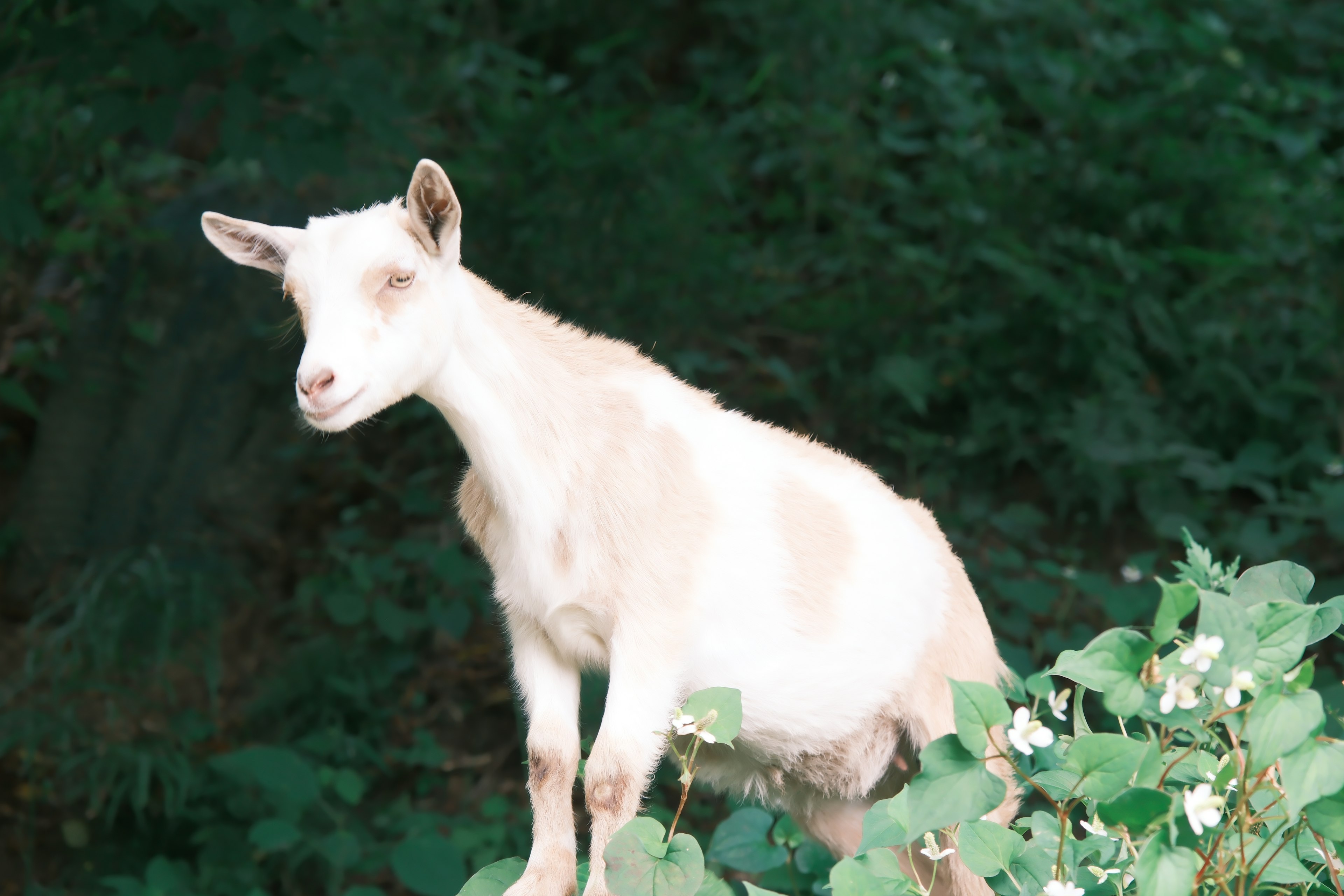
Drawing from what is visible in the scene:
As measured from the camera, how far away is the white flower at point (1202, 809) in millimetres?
1253

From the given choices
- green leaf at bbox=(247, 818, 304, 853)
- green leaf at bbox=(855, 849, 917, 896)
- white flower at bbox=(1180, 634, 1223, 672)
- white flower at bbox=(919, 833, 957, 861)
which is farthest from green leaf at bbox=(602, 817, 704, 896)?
green leaf at bbox=(247, 818, 304, 853)

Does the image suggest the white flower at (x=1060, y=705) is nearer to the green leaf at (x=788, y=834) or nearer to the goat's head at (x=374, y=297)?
the green leaf at (x=788, y=834)

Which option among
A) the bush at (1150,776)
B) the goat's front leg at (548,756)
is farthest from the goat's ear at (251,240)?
the bush at (1150,776)

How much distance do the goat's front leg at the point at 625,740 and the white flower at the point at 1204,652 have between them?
643 mm

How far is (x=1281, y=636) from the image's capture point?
1.33 metres

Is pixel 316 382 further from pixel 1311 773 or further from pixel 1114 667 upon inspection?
pixel 1311 773

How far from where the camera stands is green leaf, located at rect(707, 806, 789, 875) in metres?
2.05

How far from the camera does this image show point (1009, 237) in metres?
5.12

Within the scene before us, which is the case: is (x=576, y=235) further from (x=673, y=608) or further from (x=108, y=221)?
(x=673, y=608)

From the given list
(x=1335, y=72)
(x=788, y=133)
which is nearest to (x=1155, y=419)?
(x=788, y=133)

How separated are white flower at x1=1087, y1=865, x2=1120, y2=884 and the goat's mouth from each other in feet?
3.76

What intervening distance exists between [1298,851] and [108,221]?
17.4ft

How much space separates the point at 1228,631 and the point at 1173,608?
0.25 ft

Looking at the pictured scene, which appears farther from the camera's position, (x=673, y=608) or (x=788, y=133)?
(x=788, y=133)
